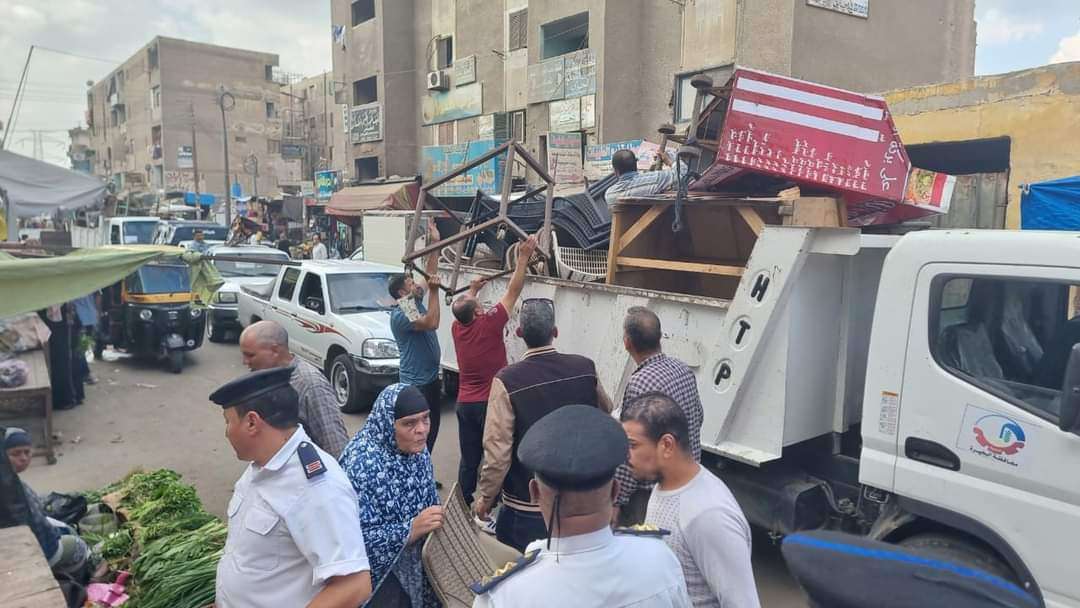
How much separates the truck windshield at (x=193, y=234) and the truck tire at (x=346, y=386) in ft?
43.4

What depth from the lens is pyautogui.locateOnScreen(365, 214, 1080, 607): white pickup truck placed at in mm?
2838

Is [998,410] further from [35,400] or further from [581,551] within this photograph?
[35,400]

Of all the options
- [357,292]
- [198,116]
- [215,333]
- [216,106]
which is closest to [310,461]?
[357,292]

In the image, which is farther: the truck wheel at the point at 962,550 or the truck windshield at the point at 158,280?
the truck windshield at the point at 158,280

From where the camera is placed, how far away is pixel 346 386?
849 cm

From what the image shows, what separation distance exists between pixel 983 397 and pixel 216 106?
62993 mm

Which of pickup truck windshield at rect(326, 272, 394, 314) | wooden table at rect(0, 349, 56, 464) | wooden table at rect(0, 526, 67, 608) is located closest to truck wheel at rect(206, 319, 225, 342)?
pickup truck windshield at rect(326, 272, 394, 314)

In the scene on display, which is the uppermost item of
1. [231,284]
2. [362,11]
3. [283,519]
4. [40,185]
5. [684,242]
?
[362,11]

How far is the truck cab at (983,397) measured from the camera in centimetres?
279

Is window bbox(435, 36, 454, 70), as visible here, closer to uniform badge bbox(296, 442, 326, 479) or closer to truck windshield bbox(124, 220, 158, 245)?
truck windshield bbox(124, 220, 158, 245)

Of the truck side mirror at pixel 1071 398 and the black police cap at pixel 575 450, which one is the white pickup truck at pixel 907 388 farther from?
the black police cap at pixel 575 450

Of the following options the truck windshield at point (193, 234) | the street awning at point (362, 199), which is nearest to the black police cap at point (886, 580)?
the truck windshield at point (193, 234)

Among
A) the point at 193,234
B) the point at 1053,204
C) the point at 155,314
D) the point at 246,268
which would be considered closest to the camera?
the point at 1053,204

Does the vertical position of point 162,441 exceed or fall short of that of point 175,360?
it falls short
